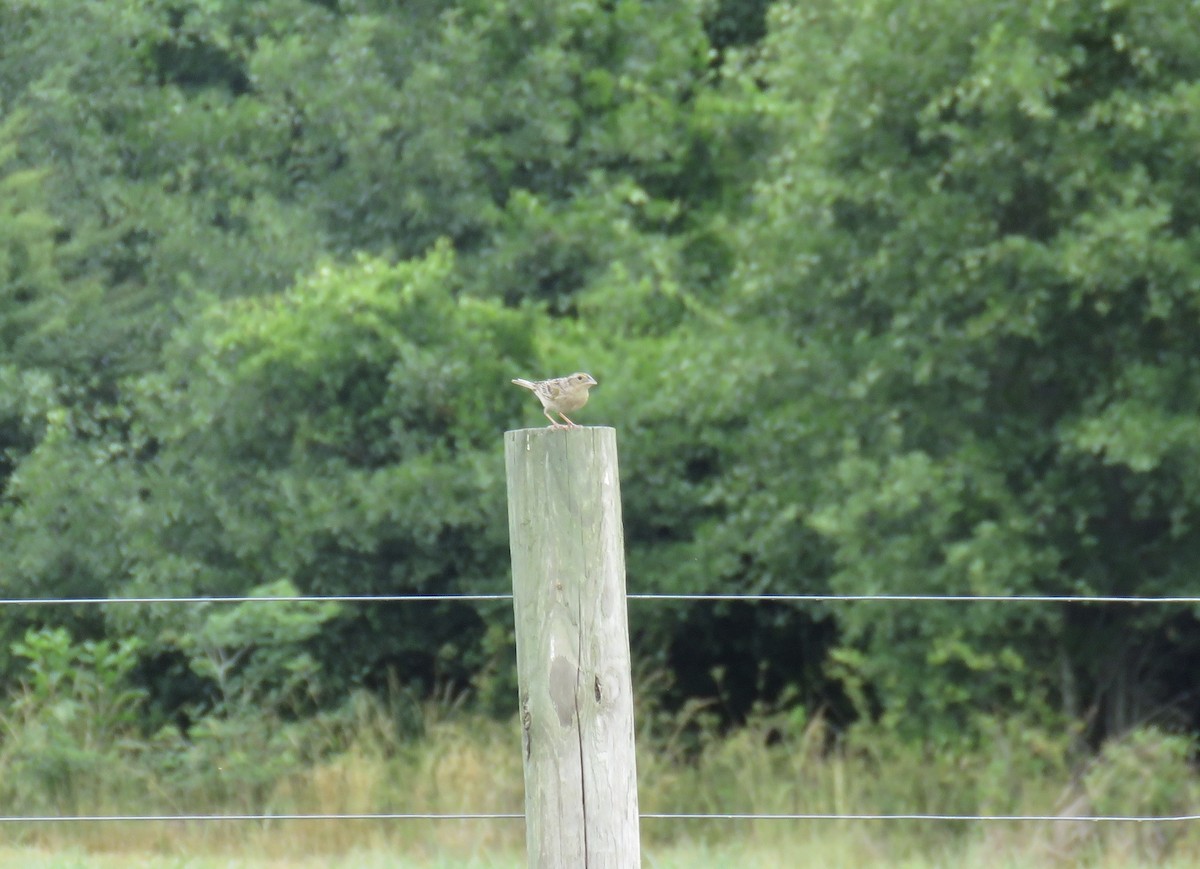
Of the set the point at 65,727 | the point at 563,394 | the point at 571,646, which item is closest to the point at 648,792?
the point at 65,727

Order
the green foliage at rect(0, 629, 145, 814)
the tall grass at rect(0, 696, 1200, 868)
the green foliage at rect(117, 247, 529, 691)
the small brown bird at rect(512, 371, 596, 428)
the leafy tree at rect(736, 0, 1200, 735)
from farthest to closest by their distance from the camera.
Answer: the green foliage at rect(117, 247, 529, 691)
the leafy tree at rect(736, 0, 1200, 735)
the green foliage at rect(0, 629, 145, 814)
the tall grass at rect(0, 696, 1200, 868)
the small brown bird at rect(512, 371, 596, 428)

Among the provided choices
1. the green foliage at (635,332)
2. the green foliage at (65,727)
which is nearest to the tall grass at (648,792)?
the green foliage at (65,727)

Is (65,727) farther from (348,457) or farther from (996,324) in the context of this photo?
(996,324)

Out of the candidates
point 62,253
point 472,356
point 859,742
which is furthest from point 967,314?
point 62,253

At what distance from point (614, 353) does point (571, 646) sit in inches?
317

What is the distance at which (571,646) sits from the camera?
2812 millimetres

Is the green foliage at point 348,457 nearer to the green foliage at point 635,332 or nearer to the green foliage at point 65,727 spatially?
the green foliage at point 635,332

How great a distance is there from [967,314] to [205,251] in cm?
595

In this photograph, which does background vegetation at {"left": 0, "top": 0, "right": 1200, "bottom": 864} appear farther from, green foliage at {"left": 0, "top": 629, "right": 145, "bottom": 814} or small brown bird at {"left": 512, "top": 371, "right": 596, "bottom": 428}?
small brown bird at {"left": 512, "top": 371, "right": 596, "bottom": 428}

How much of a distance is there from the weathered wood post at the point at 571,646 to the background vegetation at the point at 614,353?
5896mm

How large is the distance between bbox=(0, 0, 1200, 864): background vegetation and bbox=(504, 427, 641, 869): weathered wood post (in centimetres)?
590

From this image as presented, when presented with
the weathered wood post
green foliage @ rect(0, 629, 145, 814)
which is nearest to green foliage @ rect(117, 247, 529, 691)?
green foliage @ rect(0, 629, 145, 814)

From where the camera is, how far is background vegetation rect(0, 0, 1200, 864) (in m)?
8.86

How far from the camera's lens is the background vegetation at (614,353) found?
886cm
